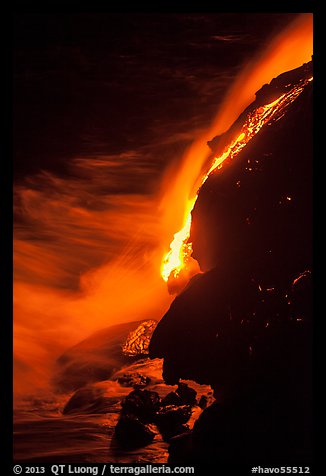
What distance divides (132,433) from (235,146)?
3.25 metres

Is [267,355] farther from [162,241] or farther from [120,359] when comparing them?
[120,359]

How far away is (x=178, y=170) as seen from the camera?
7.57 m

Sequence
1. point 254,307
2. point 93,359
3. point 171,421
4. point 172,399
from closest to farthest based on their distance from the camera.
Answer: point 254,307 → point 171,421 → point 172,399 → point 93,359

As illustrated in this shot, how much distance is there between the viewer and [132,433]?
6332 mm

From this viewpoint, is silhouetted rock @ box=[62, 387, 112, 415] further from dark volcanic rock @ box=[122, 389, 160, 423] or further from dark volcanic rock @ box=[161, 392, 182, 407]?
dark volcanic rock @ box=[161, 392, 182, 407]

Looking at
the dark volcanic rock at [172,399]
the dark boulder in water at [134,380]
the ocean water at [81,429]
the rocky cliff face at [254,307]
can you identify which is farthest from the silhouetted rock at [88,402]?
the rocky cliff face at [254,307]

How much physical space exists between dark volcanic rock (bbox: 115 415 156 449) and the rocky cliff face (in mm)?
487

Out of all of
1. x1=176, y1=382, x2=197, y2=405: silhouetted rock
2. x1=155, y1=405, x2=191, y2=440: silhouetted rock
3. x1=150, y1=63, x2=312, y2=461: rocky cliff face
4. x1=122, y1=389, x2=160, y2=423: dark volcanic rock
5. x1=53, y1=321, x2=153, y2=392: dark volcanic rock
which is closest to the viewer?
x1=150, y1=63, x2=312, y2=461: rocky cliff face

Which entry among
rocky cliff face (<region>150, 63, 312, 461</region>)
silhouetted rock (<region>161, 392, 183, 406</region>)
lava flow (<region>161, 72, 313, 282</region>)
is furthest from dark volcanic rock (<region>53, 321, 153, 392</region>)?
rocky cliff face (<region>150, 63, 312, 461</region>)

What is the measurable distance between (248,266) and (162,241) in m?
1.97

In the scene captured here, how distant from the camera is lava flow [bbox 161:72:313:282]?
20.6ft

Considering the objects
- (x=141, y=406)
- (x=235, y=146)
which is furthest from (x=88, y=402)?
(x=235, y=146)

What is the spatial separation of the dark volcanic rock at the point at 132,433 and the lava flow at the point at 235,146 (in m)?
1.67

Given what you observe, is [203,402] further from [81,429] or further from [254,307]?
[254,307]
